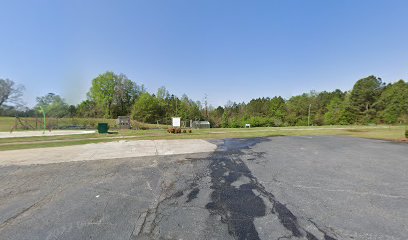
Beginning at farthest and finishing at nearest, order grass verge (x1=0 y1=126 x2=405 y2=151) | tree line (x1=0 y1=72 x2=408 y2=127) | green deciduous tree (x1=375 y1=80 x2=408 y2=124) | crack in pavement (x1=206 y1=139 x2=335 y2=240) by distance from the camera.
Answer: tree line (x1=0 y1=72 x2=408 y2=127) → green deciduous tree (x1=375 y1=80 x2=408 y2=124) → grass verge (x1=0 y1=126 x2=405 y2=151) → crack in pavement (x1=206 y1=139 x2=335 y2=240)

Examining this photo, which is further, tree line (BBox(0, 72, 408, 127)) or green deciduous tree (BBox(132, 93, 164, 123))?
green deciduous tree (BBox(132, 93, 164, 123))

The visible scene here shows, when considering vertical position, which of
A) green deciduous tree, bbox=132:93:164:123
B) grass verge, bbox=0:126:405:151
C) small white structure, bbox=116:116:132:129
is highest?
green deciduous tree, bbox=132:93:164:123

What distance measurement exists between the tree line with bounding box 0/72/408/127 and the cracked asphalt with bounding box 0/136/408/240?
54311 mm

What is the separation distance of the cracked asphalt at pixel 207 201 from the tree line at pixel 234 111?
5431 centimetres

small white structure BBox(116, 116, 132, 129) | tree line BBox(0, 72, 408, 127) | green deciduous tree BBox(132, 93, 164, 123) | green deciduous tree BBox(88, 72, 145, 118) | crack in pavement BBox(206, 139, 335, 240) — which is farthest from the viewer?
green deciduous tree BBox(88, 72, 145, 118)

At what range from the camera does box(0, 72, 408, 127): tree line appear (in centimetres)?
5347

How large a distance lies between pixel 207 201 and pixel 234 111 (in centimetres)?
7902

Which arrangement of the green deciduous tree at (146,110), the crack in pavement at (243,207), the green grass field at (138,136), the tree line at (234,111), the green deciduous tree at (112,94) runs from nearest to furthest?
the crack in pavement at (243,207)
the green grass field at (138,136)
the tree line at (234,111)
the green deciduous tree at (146,110)
the green deciduous tree at (112,94)

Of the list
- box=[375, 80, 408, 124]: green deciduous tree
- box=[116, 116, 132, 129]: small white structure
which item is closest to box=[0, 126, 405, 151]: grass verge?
box=[116, 116, 132, 129]: small white structure

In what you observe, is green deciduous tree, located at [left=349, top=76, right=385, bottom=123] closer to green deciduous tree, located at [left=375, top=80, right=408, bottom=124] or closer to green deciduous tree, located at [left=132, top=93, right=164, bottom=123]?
green deciduous tree, located at [left=375, top=80, right=408, bottom=124]

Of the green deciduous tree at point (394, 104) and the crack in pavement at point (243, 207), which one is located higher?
the green deciduous tree at point (394, 104)

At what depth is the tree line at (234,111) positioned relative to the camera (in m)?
53.5

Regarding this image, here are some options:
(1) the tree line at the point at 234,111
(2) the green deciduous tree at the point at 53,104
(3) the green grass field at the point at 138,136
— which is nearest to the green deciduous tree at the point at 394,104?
(1) the tree line at the point at 234,111

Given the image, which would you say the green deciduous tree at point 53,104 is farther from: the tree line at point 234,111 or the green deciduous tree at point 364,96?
the green deciduous tree at point 364,96
